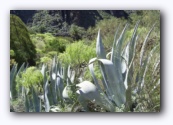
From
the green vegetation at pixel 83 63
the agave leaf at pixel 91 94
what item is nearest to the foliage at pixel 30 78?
the green vegetation at pixel 83 63

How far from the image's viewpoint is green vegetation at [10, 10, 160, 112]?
392cm

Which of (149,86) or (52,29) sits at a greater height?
(52,29)

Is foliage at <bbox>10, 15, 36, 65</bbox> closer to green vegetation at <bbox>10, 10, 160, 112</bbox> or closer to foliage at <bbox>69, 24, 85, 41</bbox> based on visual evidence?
green vegetation at <bbox>10, 10, 160, 112</bbox>

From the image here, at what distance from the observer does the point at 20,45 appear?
4129 millimetres

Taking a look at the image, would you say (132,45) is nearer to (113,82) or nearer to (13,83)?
(113,82)

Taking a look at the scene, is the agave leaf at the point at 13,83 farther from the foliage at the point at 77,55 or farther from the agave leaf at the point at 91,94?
the agave leaf at the point at 91,94

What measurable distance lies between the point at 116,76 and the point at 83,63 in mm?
390

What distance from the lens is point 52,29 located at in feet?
13.8

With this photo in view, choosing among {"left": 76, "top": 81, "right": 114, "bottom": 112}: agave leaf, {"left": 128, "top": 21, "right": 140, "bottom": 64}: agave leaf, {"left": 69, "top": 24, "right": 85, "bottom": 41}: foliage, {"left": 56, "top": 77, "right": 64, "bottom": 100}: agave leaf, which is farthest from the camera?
{"left": 69, "top": 24, "right": 85, "bottom": 41}: foliage

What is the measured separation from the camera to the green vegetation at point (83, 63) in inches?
154

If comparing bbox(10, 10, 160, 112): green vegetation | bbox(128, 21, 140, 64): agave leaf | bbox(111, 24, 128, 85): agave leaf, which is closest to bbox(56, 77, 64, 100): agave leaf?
bbox(10, 10, 160, 112): green vegetation

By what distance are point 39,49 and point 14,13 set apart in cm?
45

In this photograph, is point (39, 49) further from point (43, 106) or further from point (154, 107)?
point (154, 107)
